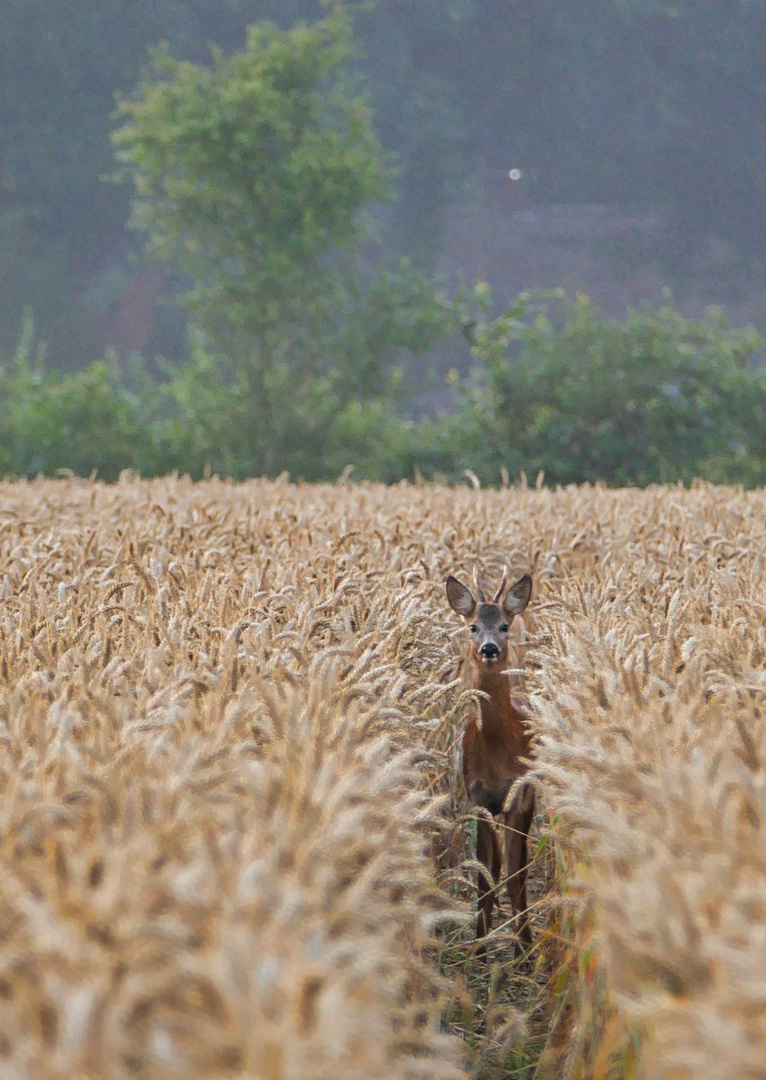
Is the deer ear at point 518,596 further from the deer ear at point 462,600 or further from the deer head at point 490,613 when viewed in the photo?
the deer ear at point 462,600

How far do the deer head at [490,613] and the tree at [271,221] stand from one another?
78.7ft

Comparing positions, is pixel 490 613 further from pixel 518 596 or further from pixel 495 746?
pixel 495 746

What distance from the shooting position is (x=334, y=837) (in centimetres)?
236

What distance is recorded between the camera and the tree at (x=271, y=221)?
29.4 meters

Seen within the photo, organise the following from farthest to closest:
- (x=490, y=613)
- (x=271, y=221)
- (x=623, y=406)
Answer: (x=271, y=221), (x=623, y=406), (x=490, y=613)

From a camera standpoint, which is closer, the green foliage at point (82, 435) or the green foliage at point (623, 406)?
the green foliage at point (623, 406)

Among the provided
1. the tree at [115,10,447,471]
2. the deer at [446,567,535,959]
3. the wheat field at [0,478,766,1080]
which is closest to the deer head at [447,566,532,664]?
the deer at [446,567,535,959]

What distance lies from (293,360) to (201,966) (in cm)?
2923

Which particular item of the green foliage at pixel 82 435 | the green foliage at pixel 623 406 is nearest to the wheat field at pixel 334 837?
the green foliage at pixel 623 406

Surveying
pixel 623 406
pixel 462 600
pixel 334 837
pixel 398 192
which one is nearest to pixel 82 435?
pixel 623 406

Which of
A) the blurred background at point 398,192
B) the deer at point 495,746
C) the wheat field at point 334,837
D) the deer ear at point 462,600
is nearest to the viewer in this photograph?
the wheat field at point 334,837

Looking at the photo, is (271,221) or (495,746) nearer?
(495,746)

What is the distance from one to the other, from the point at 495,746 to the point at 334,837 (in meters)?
3.12

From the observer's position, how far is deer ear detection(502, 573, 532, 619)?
5527mm
